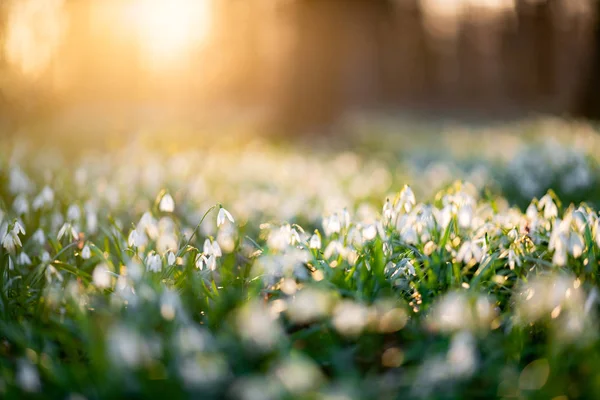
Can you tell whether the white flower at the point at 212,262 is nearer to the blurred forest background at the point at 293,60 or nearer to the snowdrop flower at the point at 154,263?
the snowdrop flower at the point at 154,263

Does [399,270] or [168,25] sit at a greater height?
[399,270]

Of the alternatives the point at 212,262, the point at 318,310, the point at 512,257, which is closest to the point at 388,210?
the point at 512,257

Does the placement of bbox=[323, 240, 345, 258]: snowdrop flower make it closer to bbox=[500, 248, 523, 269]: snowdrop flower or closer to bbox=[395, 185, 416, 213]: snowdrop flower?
bbox=[395, 185, 416, 213]: snowdrop flower

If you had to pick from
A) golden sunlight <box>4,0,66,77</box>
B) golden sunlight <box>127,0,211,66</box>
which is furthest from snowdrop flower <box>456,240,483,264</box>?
golden sunlight <box>127,0,211,66</box>

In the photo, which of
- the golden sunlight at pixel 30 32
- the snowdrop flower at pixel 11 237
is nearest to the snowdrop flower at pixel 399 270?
the snowdrop flower at pixel 11 237

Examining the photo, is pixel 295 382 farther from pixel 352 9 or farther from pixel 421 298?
pixel 352 9

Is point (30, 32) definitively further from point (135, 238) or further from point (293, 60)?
point (135, 238)
